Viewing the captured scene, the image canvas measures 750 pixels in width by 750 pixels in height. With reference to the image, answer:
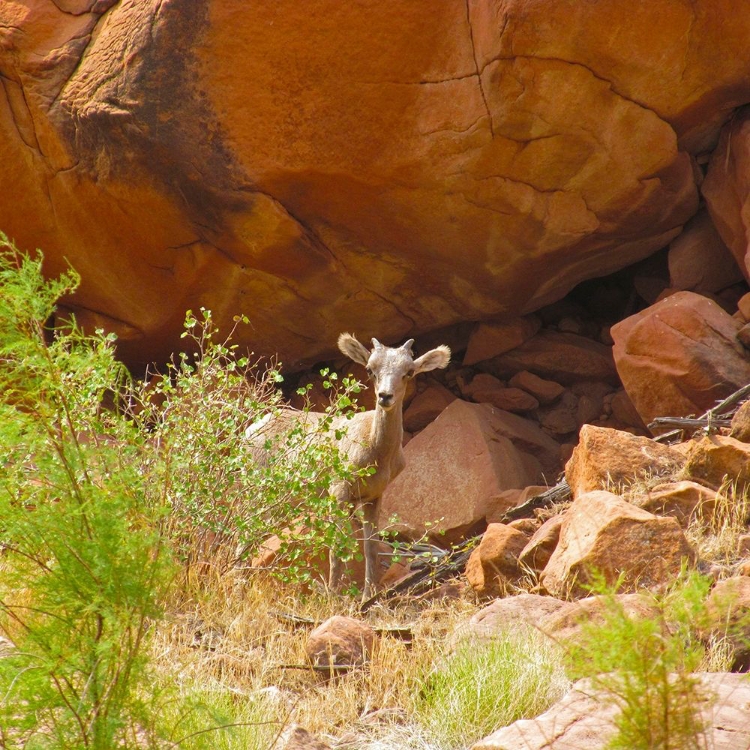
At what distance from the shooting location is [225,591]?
5.83 meters

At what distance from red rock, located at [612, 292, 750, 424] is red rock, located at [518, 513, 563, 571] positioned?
10.2 feet

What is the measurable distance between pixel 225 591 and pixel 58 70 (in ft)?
19.4

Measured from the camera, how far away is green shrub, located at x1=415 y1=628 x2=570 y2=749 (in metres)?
3.99

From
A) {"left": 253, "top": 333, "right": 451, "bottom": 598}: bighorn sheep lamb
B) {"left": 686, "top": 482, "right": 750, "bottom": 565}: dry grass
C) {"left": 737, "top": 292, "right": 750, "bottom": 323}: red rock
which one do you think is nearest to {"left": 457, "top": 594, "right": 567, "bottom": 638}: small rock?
{"left": 686, "top": 482, "right": 750, "bottom": 565}: dry grass

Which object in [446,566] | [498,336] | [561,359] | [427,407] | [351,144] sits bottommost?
[446,566]

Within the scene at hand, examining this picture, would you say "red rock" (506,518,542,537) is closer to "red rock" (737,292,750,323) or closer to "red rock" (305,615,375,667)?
"red rock" (305,615,375,667)

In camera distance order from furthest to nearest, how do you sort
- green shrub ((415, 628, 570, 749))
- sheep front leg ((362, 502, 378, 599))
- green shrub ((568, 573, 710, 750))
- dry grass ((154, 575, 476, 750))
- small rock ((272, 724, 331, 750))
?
1. sheep front leg ((362, 502, 378, 599))
2. dry grass ((154, 575, 476, 750))
3. green shrub ((415, 628, 570, 749))
4. small rock ((272, 724, 331, 750))
5. green shrub ((568, 573, 710, 750))

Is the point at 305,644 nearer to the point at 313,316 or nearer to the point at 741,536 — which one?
the point at 741,536

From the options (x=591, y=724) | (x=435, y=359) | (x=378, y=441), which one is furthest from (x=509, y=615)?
(x=435, y=359)

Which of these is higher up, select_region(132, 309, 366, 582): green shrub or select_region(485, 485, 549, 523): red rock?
select_region(132, 309, 366, 582): green shrub

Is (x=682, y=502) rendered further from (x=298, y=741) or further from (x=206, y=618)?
(x=298, y=741)

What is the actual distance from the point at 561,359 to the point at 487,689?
302 inches

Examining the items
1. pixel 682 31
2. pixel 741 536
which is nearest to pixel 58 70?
pixel 682 31

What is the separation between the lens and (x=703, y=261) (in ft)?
33.2
